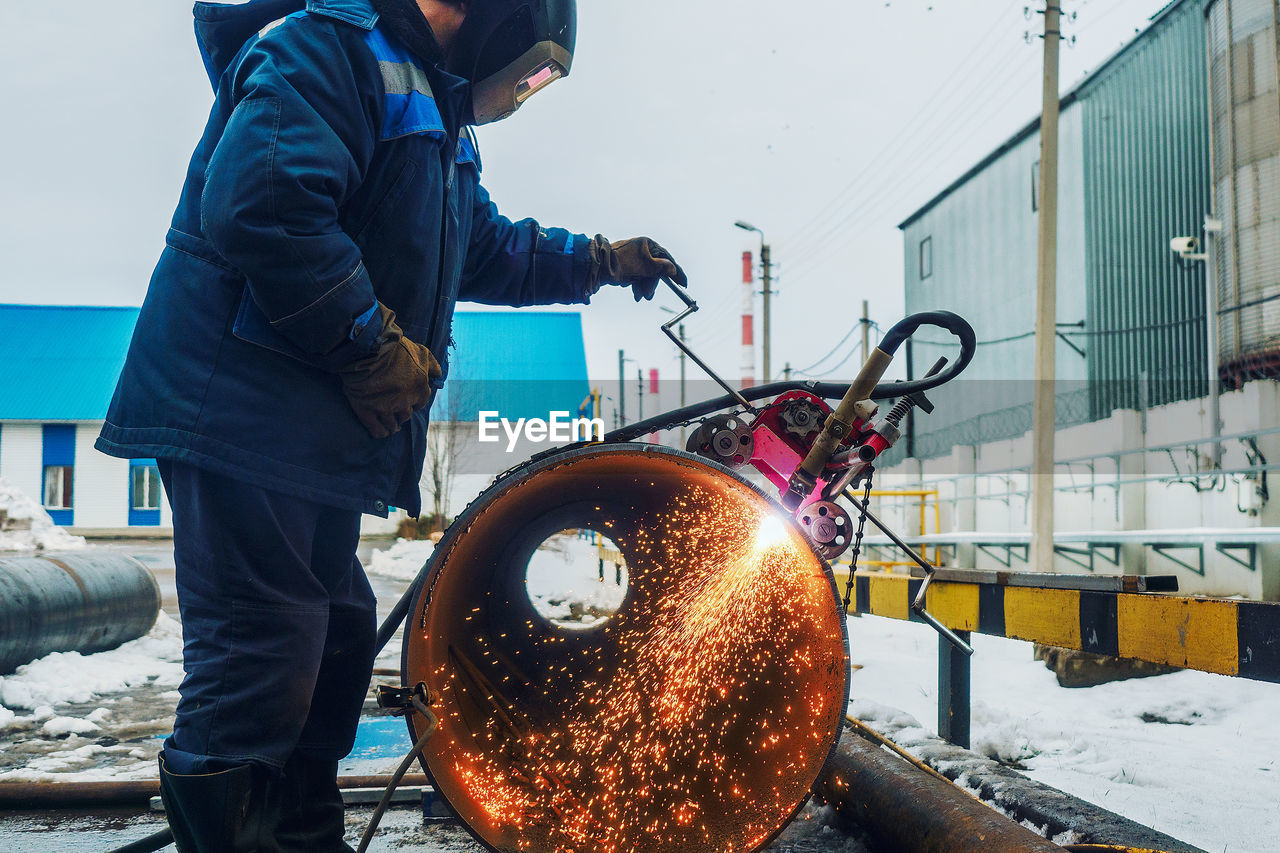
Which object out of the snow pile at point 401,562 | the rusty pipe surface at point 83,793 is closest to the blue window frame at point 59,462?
the snow pile at point 401,562

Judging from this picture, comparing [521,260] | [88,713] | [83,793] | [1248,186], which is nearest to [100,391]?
[88,713]

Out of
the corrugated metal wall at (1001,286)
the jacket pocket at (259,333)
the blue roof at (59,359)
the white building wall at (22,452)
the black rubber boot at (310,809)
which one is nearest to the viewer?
the jacket pocket at (259,333)

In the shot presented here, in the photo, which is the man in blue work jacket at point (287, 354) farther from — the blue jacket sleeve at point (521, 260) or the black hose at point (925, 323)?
the black hose at point (925, 323)

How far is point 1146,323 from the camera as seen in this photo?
1566 centimetres

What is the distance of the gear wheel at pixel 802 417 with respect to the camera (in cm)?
222

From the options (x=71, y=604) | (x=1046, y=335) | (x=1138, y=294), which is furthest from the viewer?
(x=1138, y=294)

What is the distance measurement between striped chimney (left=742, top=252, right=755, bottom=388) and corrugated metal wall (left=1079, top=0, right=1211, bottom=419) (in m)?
10.1

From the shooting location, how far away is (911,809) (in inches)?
85.9

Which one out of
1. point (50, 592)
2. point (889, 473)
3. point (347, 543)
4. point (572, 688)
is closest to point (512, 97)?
point (347, 543)

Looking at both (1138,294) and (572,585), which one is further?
(1138,294)

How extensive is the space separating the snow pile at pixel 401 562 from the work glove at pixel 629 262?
33.2ft

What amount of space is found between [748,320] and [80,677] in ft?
78.3

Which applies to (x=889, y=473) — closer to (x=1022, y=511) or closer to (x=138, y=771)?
(x=1022, y=511)

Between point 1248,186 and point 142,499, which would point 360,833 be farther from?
point 142,499
